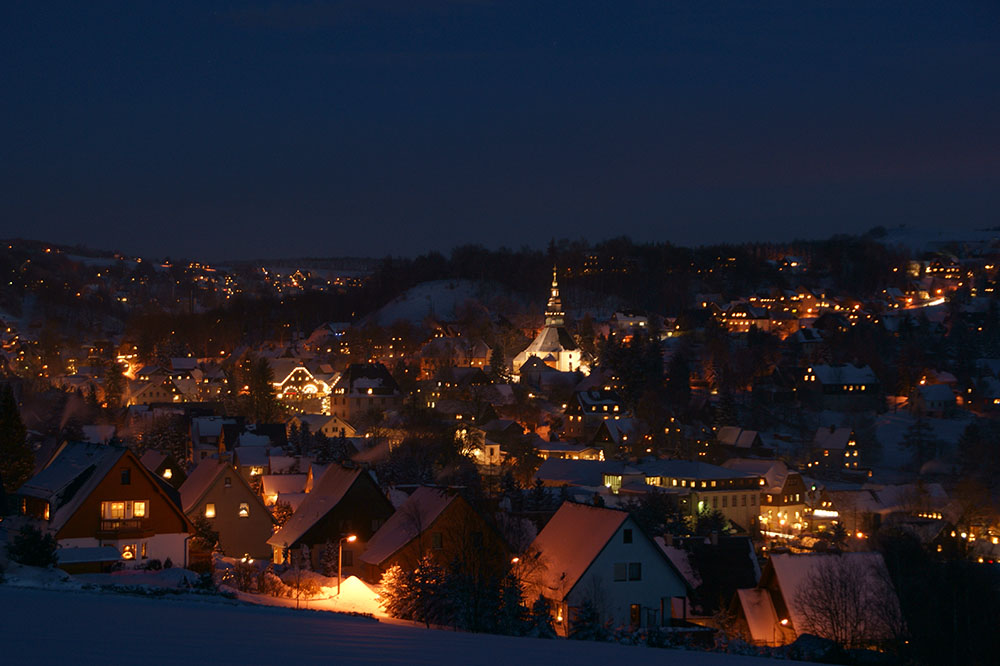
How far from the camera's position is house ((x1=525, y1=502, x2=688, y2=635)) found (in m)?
17.9

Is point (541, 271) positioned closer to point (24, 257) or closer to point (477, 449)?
point (477, 449)

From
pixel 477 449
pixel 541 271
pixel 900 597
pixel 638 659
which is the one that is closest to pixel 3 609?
pixel 638 659

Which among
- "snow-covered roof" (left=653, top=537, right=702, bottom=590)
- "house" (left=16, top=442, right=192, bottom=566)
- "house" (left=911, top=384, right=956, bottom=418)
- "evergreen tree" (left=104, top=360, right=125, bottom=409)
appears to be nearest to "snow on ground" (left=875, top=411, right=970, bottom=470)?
"house" (left=911, top=384, right=956, bottom=418)

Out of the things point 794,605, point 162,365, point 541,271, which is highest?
point 541,271

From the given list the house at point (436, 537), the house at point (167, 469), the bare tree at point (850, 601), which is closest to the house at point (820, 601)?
the bare tree at point (850, 601)

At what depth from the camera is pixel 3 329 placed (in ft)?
407

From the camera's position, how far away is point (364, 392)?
2931 inches

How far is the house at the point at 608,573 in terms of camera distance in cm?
1789

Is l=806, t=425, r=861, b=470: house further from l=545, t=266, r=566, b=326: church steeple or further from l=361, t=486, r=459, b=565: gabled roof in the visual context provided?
l=361, t=486, r=459, b=565: gabled roof

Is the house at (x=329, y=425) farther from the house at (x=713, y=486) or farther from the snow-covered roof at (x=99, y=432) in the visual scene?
the house at (x=713, y=486)

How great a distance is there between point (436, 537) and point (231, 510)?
8.18 meters

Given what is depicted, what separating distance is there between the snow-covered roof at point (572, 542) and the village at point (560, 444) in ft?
0.23

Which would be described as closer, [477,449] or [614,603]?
[614,603]

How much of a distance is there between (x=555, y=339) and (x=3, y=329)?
72.8 meters
